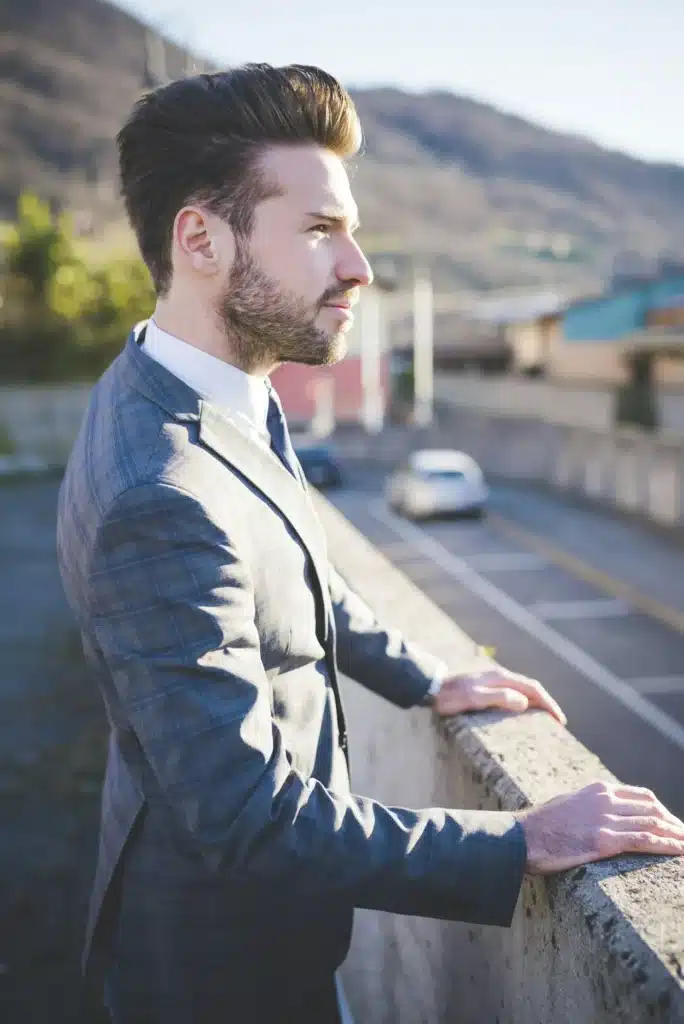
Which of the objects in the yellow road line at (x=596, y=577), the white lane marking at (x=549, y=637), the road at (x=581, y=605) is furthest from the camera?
the yellow road line at (x=596, y=577)

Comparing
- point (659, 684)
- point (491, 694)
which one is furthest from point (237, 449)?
point (659, 684)

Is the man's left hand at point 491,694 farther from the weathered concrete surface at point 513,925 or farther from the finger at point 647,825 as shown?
the finger at point 647,825

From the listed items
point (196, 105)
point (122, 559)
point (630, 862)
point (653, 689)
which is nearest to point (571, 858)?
point (630, 862)

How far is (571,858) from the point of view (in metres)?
1.60

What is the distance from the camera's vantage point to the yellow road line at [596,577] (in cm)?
1411

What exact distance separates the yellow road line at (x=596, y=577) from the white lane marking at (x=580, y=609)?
256 millimetres

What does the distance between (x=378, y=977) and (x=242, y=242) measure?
1.92 meters

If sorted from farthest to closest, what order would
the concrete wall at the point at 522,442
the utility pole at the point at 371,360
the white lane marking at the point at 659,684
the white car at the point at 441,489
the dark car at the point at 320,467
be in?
the utility pole at the point at 371,360
the dark car at the point at 320,467
the white car at the point at 441,489
the concrete wall at the point at 522,442
the white lane marking at the point at 659,684

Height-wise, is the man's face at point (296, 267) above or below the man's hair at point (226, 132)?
below

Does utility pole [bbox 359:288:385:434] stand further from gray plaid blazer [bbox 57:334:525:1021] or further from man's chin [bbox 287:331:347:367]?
gray plaid blazer [bbox 57:334:525:1021]

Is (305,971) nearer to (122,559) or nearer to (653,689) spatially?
(122,559)

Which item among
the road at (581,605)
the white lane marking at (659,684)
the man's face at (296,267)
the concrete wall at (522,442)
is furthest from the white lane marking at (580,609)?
the man's face at (296,267)

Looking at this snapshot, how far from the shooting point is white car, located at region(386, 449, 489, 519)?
77.6 feet

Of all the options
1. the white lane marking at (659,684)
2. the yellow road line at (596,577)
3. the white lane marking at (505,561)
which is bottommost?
the white lane marking at (505,561)
